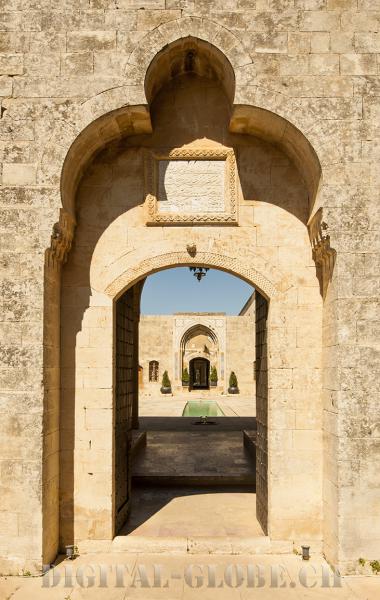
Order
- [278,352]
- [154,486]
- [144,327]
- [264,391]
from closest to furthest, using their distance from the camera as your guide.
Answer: [278,352]
[264,391]
[154,486]
[144,327]

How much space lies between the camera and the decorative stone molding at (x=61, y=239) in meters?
4.66

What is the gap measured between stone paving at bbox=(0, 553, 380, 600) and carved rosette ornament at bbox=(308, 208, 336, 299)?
9.32 ft

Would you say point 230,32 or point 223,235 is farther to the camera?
point 223,235

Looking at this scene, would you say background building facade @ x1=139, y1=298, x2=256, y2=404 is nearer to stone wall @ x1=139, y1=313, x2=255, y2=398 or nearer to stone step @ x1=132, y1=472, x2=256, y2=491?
stone wall @ x1=139, y1=313, x2=255, y2=398

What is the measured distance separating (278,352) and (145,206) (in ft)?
7.42

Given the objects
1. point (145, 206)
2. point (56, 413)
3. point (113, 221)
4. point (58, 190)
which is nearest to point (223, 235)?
point (145, 206)

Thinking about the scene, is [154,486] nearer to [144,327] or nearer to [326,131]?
[326,131]

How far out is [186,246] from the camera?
17.0 feet

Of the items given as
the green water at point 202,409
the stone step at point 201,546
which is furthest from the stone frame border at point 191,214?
the green water at point 202,409

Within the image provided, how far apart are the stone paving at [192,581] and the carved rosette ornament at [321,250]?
112 inches

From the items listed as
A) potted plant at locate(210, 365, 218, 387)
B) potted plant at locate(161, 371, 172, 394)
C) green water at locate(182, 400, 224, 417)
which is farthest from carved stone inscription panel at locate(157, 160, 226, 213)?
potted plant at locate(210, 365, 218, 387)

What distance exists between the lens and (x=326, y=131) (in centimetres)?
470

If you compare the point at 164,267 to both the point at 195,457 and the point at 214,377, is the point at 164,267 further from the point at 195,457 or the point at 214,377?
the point at 214,377

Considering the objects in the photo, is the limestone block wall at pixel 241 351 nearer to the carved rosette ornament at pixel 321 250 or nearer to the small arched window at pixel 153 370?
the small arched window at pixel 153 370
